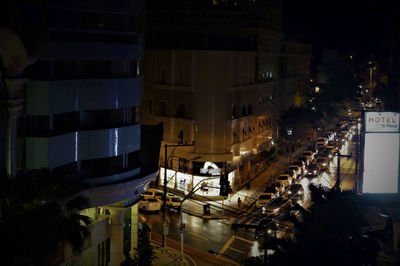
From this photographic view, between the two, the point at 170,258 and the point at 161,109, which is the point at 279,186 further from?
the point at 170,258

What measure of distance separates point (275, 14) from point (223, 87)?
22.9 meters

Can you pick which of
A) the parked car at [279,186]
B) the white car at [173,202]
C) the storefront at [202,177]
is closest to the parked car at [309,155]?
the parked car at [279,186]

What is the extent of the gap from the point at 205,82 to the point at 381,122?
2446 cm

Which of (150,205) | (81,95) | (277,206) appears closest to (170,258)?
(150,205)

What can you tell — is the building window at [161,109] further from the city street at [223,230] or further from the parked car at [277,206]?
the parked car at [277,206]

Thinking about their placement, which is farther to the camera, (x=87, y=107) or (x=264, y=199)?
(x=264, y=199)

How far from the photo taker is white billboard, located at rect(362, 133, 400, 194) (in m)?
43.6

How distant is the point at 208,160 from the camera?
210 ft

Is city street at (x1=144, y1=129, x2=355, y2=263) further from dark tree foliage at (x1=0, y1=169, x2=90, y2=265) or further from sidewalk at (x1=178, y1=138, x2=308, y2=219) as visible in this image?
dark tree foliage at (x1=0, y1=169, x2=90, y2=265)

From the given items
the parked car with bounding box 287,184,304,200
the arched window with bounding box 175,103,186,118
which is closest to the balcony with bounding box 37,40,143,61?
the arched window with bounding box 175,103,186,118

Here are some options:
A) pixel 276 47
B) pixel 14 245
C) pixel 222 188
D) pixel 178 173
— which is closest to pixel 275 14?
pixel 276 47

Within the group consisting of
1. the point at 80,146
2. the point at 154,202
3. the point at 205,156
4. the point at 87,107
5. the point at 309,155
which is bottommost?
the point at 154,202

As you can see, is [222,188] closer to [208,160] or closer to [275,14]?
[208,160]

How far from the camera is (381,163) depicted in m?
Result: 44.0
